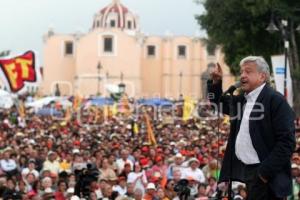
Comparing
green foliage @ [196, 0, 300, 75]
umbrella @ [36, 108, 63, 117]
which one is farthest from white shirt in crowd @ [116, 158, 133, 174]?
umbrella @ [36, 108, 63, 117]

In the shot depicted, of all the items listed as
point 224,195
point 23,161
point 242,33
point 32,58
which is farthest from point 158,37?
point 224,195

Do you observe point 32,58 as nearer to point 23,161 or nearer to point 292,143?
point 23,161

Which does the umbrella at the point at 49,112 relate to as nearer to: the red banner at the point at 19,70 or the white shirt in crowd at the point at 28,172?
the red banner at the point at 19,70

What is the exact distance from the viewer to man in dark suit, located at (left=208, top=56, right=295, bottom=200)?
5055mm

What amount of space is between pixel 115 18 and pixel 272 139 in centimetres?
10042

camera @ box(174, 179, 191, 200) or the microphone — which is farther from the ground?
the microphone

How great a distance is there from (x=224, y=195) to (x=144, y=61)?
299 ft

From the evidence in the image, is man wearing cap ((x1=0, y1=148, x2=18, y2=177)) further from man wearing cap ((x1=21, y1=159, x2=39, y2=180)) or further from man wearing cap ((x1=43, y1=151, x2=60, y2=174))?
man wearing cap ((x1=43, y1=151, x2=60, y2=174))

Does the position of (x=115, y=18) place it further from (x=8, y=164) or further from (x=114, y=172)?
(x=114, y=172)

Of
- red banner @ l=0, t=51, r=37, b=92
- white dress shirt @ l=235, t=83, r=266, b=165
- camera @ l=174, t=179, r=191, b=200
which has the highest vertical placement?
red banner @ l=0, t=51, r=37, b=92

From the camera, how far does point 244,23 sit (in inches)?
1226

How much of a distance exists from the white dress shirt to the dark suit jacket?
0.03m

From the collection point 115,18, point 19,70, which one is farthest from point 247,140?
point 115,18

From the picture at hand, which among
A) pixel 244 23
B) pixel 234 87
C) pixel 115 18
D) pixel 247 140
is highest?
pixel 115 18
